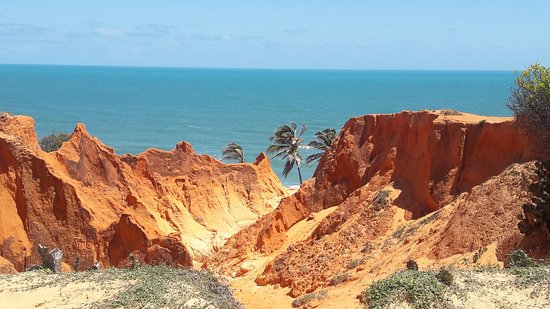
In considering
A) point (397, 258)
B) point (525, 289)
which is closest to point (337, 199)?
point (397, 258)

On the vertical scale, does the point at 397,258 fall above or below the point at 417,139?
below

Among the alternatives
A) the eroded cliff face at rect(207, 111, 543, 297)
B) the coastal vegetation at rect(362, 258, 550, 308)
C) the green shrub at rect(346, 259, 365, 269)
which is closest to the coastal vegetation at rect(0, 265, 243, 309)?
the coastal vegetation at rect(362, 258, 550, 308)

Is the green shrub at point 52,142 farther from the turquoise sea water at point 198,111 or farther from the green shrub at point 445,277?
the green shrub at point 445,277

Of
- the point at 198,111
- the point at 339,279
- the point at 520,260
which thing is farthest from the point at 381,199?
the point at 198,111

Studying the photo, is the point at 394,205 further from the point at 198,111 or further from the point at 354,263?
the point at 198,111

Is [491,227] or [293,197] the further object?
[293,197]

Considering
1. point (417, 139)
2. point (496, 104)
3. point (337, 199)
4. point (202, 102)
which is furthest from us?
point (202, 102)

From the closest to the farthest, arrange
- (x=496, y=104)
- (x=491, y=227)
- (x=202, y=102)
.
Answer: (x=491, y=227)
(x=496, y=104)
(x=202, y=102)

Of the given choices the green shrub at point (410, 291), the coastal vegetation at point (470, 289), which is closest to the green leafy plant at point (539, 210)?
the coastal vegetation at point (470, 289)

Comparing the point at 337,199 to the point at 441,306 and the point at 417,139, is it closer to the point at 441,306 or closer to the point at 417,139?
the point at 417,139
